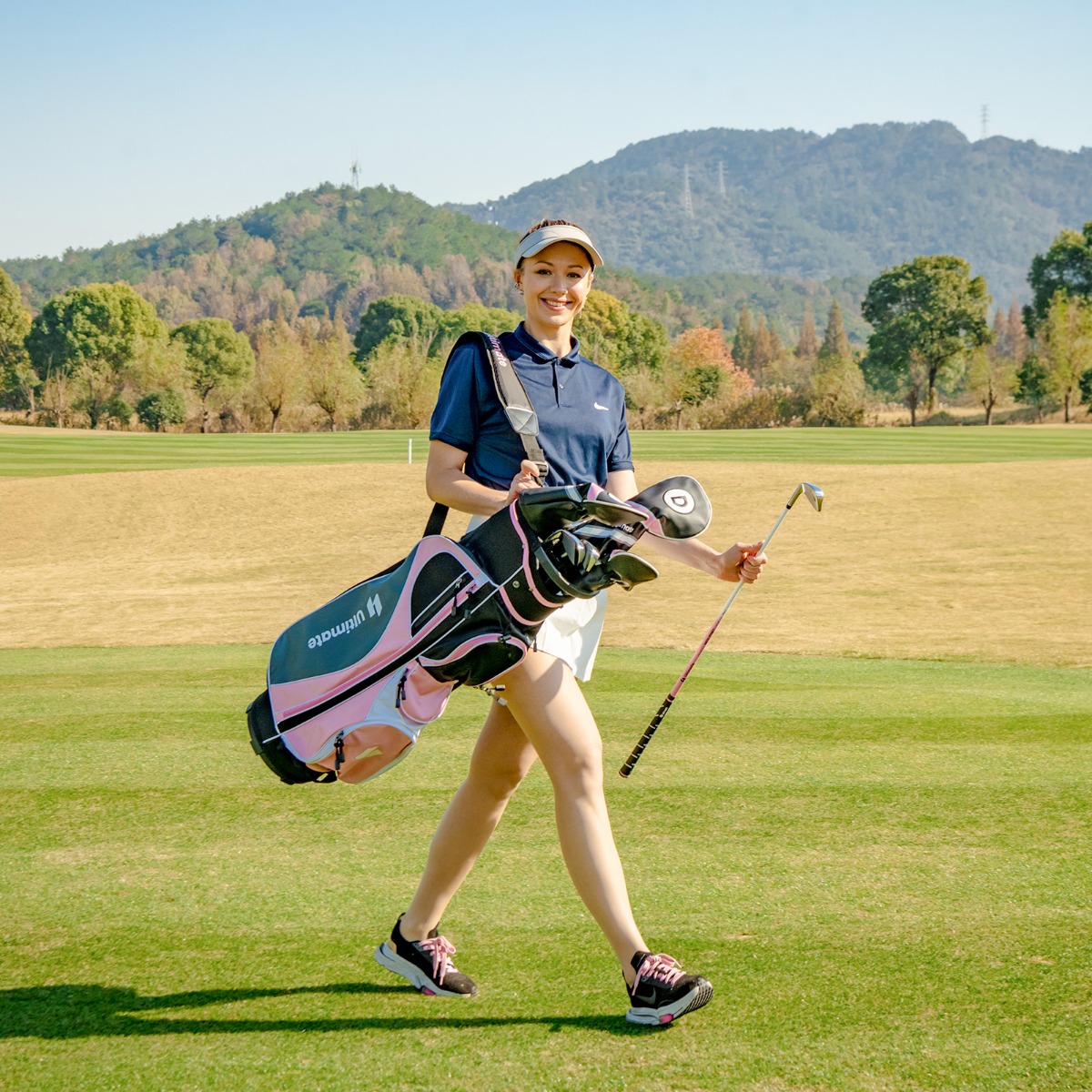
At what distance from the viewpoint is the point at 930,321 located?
320ft

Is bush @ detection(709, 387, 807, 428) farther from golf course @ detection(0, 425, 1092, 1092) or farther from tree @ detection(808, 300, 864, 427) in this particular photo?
golf course @ detection(0, 425, 1092, 1092)

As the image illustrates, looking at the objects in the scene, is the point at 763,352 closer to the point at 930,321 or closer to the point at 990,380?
the point at 930,321

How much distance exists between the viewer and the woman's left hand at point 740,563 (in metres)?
3.81

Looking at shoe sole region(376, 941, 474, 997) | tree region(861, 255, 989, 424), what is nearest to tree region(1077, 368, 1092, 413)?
tree region(861, 255, 989, 424)

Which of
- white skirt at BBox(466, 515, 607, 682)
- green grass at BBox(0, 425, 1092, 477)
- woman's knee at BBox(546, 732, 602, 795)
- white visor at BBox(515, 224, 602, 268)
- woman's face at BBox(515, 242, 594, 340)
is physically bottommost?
green grass at BBox(0, 425, 1092, 477)


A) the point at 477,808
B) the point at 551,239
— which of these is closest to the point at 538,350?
the point at 551,239

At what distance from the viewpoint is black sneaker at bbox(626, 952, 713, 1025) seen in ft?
10.5

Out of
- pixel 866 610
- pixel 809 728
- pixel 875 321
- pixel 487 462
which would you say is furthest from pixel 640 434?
pixel 875 321

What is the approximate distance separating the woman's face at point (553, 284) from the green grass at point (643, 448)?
30788mm

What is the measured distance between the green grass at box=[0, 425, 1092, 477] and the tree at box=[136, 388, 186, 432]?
2660 cm

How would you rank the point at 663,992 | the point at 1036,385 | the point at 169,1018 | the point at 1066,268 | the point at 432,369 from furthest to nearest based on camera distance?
the point at 1066,268
the point at 1036,385
the point at 432,369
the point at 169,1018
the point at 663,992

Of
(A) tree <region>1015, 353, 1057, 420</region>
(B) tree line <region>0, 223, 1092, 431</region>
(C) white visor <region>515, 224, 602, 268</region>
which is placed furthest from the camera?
(B) tree line <region>0, 223, 1092, 431</region>

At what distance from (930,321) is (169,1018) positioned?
3987 inches

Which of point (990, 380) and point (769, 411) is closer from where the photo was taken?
point (990, 380)
